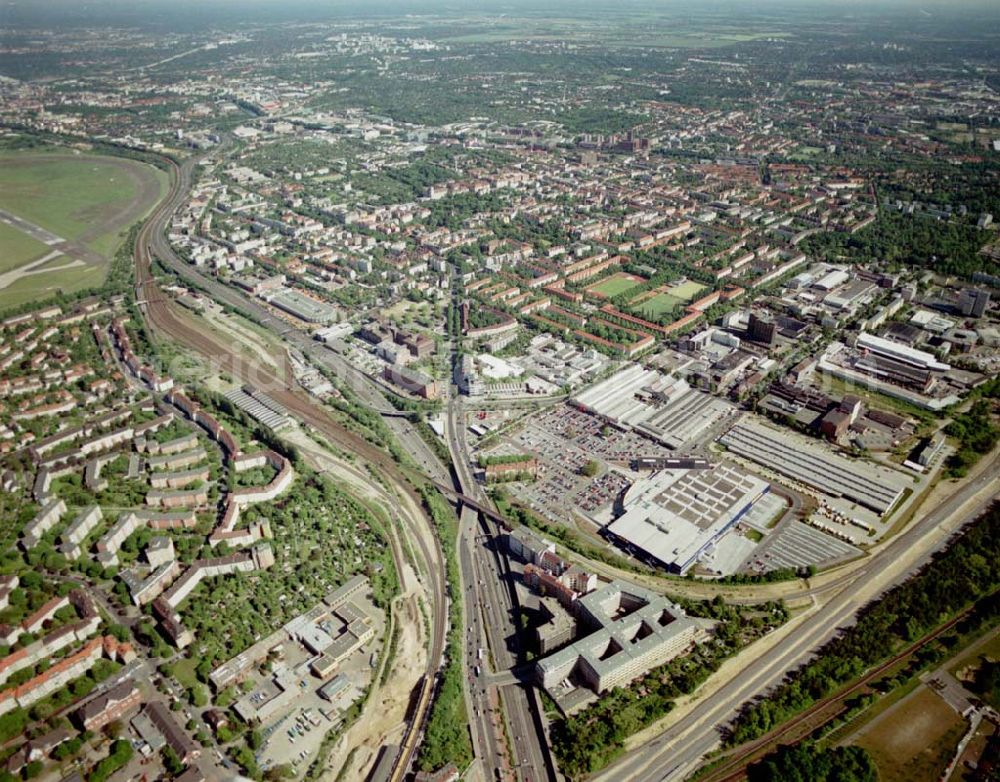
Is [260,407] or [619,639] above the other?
[619,639]

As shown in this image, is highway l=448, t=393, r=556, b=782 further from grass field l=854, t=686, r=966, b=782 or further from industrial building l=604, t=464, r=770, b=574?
grass field l=854, t=686, r=966, b=782

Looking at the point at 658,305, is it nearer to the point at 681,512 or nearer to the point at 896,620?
the point at 681,512

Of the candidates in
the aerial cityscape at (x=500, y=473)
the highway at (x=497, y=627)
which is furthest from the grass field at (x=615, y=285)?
the highway at (x=497, y=627)

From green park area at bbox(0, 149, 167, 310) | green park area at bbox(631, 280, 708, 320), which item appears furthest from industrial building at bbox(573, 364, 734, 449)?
green park area at bbox(0, 149, 167, 310)

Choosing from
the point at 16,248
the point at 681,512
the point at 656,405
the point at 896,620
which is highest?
the point at 681,512

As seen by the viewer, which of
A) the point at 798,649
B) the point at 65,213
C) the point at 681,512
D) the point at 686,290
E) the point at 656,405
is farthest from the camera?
the point at 65,213

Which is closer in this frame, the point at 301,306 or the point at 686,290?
the point at 301,306

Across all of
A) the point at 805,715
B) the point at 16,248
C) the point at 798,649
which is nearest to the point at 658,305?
the point at 798,649
